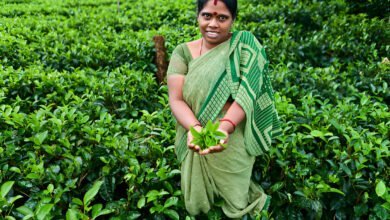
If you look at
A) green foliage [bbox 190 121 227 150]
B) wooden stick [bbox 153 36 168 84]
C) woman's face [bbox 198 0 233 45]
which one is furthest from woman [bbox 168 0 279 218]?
wooden stick [bbox 153 36 168 84]

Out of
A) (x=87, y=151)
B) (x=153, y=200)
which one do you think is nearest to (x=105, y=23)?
(x=87, y=151)

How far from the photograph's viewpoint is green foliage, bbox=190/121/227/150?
5.24ft

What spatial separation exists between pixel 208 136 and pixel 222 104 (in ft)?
0.84

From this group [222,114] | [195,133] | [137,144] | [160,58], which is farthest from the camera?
[160,58]

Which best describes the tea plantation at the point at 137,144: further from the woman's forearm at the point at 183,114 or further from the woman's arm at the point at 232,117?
the woman's arm at the point at 232,117

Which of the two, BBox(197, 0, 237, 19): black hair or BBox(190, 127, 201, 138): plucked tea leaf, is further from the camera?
BBox(197, 0, 237, 19): black hair

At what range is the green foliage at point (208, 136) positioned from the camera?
5.24 ft

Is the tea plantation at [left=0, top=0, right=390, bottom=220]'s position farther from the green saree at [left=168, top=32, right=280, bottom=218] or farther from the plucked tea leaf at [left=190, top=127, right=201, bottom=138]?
the plucked tea leaf at [left=190, top=127, right=201, bottom=138]

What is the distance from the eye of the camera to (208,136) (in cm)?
161

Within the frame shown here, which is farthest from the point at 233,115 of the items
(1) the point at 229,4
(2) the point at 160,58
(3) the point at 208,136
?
(2) the point at 160,58

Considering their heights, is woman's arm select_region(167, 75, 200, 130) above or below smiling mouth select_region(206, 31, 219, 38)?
below

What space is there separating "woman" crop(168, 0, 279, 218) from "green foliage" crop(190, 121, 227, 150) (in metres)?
0.11

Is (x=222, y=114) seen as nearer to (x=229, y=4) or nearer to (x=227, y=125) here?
(x=227, y=125)

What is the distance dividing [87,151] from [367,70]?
10.3ft
